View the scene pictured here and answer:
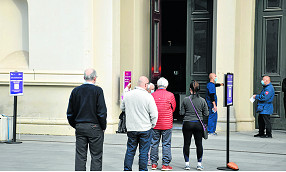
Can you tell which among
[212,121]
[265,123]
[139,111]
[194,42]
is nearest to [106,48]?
[194,42]

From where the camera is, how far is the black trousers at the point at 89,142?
7305mm

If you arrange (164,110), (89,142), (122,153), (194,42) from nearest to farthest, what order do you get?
(89,142), (164,110), (122,153), (194,42)

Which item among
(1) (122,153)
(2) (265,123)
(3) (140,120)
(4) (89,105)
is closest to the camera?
(4) (89,105)

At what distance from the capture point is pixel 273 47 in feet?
A: 48.3

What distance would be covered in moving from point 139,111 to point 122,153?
3256 millimetres

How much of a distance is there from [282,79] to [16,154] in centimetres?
835

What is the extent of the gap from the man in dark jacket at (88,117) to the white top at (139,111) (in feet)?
2.36

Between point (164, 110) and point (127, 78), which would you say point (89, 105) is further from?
point (127, 78)

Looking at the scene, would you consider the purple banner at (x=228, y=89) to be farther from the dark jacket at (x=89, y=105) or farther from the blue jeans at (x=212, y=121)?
the blue jeans at (x=212, y=121)

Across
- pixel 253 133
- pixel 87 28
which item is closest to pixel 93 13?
pixel 87 28

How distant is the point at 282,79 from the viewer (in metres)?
14.6

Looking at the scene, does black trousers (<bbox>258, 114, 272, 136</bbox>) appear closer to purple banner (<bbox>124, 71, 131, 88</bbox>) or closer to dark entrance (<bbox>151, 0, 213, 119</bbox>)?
dark entrance (<bbox>151, 0, 213, 119</bbox>)

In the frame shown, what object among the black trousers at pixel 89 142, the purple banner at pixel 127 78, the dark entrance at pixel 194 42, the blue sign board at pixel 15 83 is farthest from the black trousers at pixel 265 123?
the black trousers at pixel 89 142

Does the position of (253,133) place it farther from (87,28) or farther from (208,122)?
(87,28)
